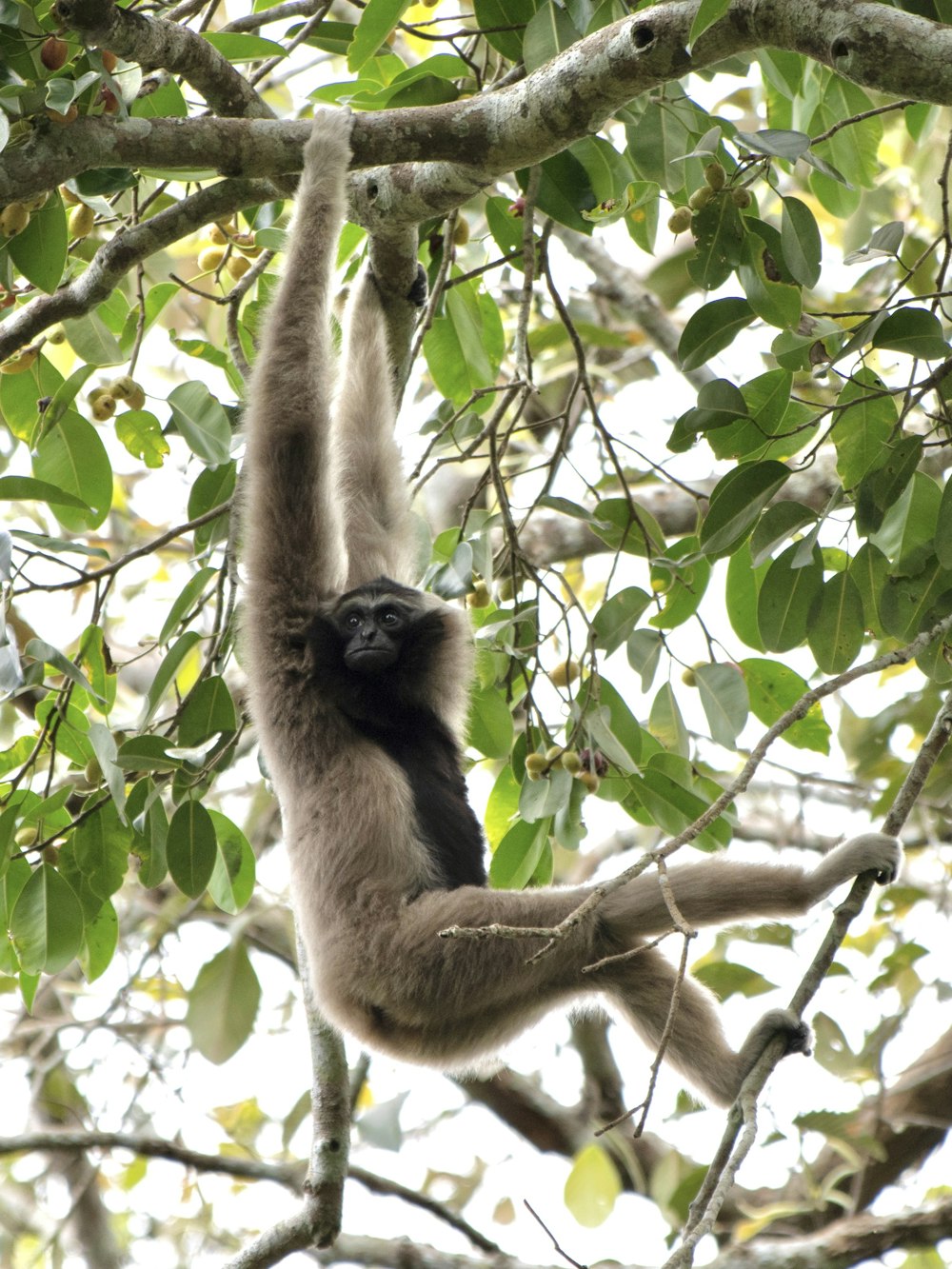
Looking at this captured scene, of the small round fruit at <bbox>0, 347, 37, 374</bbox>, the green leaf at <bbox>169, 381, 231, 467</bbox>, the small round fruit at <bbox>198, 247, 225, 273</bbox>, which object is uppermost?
the small round fruit at <bbox>198, 247, 225, 273</bbox>

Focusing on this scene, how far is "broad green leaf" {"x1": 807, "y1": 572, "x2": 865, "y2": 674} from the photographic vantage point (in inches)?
161

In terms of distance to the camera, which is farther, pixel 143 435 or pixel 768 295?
pixel 143 435

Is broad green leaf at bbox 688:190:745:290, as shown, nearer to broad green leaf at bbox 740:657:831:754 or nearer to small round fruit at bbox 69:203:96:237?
broad green leaf at bbox 740:657:831:754

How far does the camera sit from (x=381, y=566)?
573cm

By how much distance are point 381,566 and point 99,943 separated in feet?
6.75

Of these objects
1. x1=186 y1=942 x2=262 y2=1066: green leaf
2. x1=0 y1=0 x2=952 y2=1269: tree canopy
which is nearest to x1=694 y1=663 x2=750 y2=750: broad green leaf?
x1=0 y1=0 x2=952 y2=1269: tree canopy

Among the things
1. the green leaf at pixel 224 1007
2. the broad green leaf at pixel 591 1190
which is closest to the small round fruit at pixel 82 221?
the green leaf at pixel 224 1007

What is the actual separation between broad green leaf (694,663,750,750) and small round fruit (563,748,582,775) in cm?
48

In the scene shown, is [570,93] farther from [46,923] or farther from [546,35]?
[46,923]

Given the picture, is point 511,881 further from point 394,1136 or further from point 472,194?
point 472,194

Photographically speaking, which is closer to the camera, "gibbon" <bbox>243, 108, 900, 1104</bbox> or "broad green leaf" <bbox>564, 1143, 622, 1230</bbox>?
"gibbon" <bbox>243, 108, 900, 1104</bbox>

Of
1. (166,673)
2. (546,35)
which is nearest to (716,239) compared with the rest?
(546,35)

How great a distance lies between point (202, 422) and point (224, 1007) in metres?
3.23

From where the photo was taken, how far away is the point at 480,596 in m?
4.85
